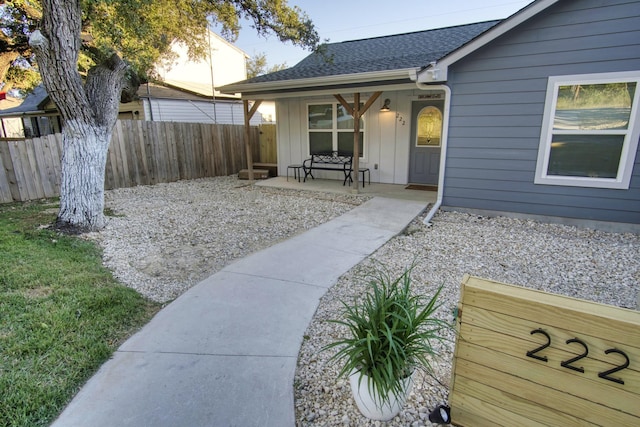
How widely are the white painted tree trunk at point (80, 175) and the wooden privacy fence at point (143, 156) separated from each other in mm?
2929

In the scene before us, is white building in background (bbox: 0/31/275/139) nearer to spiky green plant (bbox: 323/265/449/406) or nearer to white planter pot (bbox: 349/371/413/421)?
spiky green plant (bbox: 323/265/449/406)

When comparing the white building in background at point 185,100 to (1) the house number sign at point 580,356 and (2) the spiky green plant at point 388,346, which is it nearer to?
(2) the spiky green plant at point 388,346

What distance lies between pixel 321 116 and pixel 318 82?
201 cm

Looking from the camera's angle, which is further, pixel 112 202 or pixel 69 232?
pixel 112 202

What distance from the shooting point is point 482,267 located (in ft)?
12.5

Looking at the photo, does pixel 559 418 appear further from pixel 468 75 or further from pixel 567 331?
pixel 468 75

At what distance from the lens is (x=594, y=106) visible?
4.68 metres

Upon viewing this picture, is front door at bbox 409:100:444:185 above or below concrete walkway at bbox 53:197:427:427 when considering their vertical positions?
above

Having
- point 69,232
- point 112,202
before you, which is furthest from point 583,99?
point 112,202

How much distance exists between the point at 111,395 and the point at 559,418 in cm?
225

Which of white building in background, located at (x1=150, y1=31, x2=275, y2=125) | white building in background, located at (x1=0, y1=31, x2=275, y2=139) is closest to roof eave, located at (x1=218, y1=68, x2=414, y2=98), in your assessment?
white building in background, located at (x1=0, y1=31, x2=275, y2=139)

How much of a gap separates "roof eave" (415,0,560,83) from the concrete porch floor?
2307 mm

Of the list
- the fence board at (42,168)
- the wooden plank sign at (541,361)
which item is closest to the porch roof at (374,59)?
the fence board at (42,168)

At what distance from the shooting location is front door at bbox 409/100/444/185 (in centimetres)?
766
